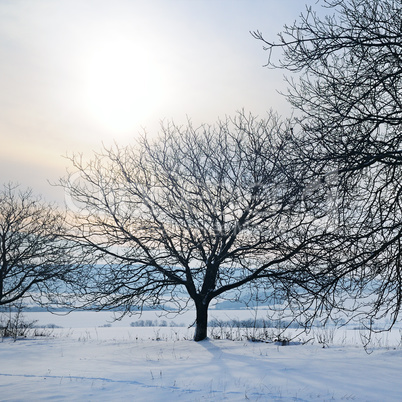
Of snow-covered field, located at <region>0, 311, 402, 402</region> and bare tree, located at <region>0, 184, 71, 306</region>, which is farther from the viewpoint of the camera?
bare tree, located at <region>0, 184, 71, 306</region>

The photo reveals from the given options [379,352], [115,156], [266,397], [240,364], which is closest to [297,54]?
[266,397]

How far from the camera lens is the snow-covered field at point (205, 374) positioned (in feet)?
18.3

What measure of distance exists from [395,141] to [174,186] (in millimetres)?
6745

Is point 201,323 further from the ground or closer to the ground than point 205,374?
further from the ground

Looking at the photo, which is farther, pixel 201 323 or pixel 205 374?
pixel 201 323

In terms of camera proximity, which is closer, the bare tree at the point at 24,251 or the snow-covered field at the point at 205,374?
the snow-covered field at the point at 205,374

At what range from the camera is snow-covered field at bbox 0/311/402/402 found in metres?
5.57

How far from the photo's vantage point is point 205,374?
6961mm

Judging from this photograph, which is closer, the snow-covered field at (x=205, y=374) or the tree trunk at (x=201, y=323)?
the snow-covered field at (x=205, y=374)

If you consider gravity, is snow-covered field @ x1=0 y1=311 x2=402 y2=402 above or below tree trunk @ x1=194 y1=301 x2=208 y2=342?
below

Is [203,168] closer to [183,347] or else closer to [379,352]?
[183,347]

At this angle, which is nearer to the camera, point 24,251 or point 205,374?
point 205,374

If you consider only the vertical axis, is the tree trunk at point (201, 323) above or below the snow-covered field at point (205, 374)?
above

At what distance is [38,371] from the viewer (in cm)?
754
